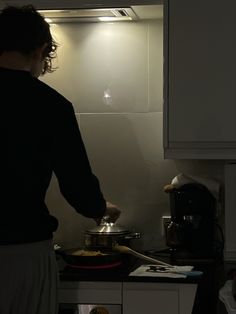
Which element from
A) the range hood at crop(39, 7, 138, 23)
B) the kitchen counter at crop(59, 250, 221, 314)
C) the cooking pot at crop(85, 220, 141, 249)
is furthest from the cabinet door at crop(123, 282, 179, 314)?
the range hood at crop(39, 7, 138, 23)

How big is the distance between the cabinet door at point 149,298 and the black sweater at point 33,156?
39 centimetres

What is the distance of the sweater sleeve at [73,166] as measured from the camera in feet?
5.55

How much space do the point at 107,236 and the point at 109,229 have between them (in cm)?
5

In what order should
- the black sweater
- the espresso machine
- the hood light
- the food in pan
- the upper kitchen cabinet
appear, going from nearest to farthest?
the black sweater → the food in pan → the upper kitchen cabinet → the espresso machine → the hood light

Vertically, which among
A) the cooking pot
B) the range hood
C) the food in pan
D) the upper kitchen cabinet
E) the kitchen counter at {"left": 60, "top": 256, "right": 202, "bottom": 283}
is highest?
the range hood


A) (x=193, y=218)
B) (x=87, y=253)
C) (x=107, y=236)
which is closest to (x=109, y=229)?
(x=107, y=236)

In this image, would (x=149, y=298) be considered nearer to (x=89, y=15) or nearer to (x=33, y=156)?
(x=33, y=156)

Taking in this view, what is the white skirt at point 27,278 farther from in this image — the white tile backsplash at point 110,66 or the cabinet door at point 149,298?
the white tile backsplash at point 110,66

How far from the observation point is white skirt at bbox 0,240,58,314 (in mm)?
1642

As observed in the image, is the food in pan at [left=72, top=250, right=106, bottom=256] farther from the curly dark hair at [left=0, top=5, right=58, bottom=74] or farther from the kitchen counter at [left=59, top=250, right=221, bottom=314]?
the curly dark hair at [left=0, top=5, right=58, bottom=74]

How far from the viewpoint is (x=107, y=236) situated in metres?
2.27

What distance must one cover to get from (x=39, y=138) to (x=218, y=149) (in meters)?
0.83

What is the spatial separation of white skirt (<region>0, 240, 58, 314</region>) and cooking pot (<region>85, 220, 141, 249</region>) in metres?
0.54

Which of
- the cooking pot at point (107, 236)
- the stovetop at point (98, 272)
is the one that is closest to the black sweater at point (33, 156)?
the stovetop at point (98, 272)
